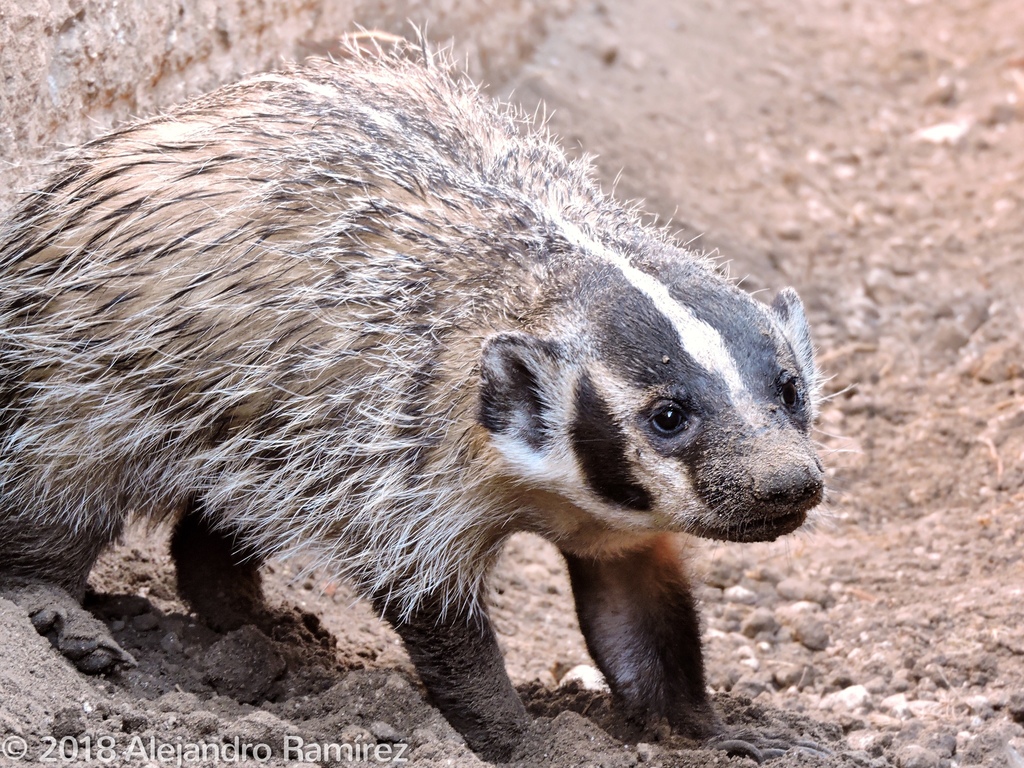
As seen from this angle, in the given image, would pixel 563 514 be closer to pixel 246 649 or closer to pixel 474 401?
pixel 474 401

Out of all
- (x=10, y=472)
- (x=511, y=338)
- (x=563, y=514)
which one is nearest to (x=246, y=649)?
(x=10, y=472)

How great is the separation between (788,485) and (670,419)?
0.38 metres

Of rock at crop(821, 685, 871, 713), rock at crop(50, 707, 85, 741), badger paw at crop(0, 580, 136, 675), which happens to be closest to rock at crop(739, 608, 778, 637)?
rock at crop(821, 685, 871, 713)

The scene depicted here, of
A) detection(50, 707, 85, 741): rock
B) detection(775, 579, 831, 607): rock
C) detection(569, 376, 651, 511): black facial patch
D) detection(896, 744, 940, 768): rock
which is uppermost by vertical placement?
detection(569, 376, 651, 511): black facial patch

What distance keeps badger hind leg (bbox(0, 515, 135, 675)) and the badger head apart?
1.51 m

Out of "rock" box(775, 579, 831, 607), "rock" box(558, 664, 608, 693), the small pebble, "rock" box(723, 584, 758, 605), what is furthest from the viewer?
"rock" box(723, 584, 758, 605)

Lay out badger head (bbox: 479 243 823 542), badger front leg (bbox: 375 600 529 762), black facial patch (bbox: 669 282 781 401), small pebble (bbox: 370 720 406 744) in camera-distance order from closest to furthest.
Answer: badger head (bbox: 479 243 823 542), black facial patch (bbox: 669 282 781 401), small pebble (bbox: 370 720 406 744), badger front leg (bbox: 375 600 529 762)

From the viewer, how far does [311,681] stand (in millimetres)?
4418

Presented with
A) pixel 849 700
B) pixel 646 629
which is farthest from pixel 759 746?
pixel 849 700

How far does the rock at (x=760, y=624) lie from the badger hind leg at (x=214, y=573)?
1968 mm

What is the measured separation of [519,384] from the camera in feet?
12.2

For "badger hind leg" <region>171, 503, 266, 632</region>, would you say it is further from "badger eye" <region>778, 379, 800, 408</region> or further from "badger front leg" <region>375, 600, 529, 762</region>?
"badger eye" <region>778, 379, 800, 408</region>

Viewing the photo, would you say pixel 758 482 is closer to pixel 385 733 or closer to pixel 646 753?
pixel 646 753

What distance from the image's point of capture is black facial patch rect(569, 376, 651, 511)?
3.60 metres
